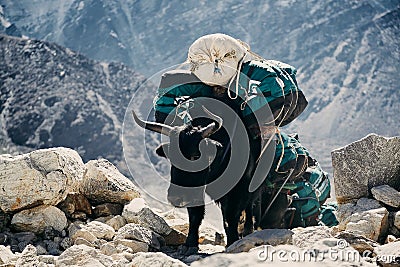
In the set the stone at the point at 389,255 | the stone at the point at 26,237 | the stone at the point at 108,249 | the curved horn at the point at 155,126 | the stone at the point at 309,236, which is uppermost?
the curved horn at the point at 155,126

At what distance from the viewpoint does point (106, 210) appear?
4.21 metres

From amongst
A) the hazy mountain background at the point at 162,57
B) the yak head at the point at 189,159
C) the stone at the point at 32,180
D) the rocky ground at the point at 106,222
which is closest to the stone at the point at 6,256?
the rocky ground at the point at 106,222

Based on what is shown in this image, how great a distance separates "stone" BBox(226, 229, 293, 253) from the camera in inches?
118

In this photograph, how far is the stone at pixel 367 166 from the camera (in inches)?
159

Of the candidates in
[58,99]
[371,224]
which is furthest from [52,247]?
[58,99]

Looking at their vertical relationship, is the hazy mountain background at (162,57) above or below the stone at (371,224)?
below

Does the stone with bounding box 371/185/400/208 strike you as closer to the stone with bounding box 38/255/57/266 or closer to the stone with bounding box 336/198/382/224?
the stone with bounding box 336/198/382/224

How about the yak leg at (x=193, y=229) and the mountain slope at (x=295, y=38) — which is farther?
the mountain slope at (x=295, y=38)

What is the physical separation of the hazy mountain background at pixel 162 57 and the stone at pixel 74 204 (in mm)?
33058

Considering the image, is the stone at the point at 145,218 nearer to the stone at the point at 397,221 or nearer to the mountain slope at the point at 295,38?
the stone at the point at 397,221

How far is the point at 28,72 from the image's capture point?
4528 centimetres

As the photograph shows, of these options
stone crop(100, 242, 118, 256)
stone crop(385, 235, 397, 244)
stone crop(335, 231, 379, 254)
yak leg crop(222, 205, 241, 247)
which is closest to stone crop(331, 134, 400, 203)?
stone crop(385, 235, 397, 244)

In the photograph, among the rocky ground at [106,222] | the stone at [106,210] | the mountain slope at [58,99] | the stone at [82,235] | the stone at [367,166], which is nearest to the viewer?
the rocky ground at [106,222]

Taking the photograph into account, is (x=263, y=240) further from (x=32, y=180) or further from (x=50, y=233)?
(x=32, y=180)
